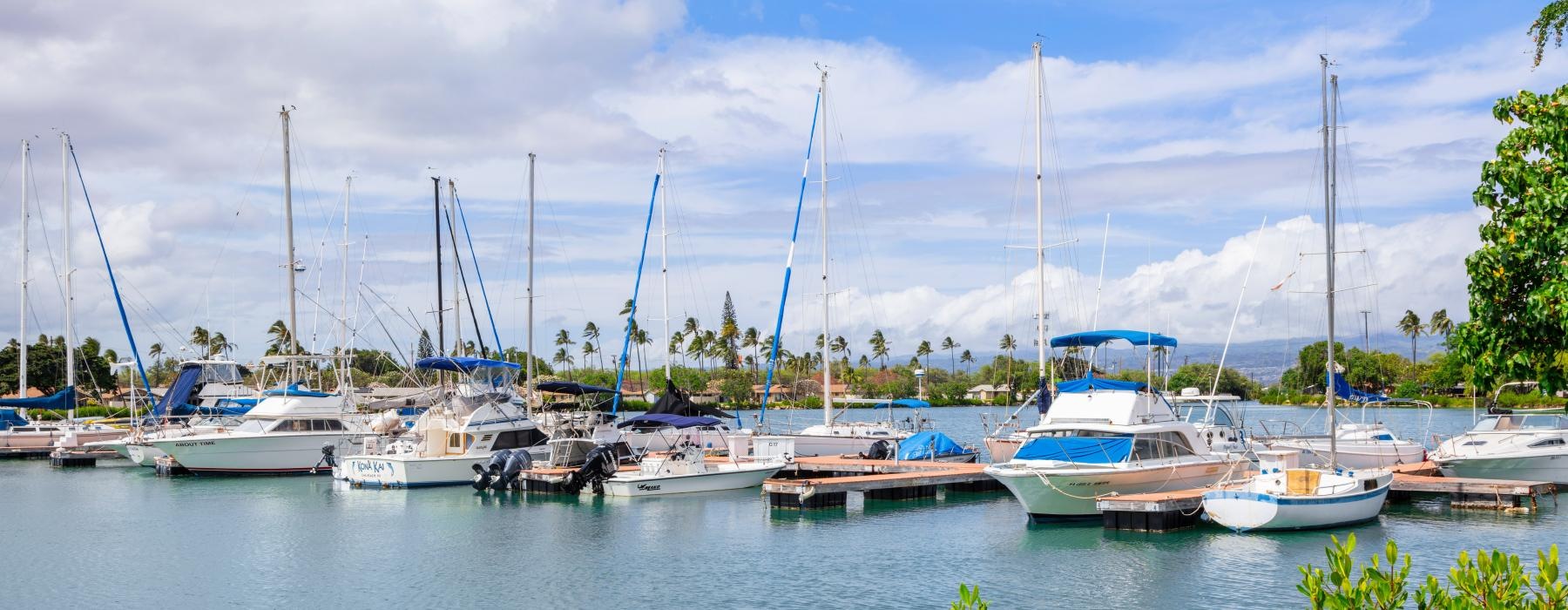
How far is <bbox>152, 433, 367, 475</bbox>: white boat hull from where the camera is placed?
4909 cm

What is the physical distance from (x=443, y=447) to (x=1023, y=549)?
79.2 ft

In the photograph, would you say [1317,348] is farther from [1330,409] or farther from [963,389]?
[1330,409]

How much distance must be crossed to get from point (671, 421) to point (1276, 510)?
19.6 meters

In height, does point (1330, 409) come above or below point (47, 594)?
above

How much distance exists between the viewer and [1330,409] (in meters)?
29.9

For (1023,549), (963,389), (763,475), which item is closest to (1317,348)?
(963,389)

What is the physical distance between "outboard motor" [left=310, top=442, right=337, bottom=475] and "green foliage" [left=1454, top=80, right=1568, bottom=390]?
149 ft

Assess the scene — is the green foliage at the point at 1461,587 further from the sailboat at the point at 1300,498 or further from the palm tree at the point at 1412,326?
the palm tree at the point at 1412,326

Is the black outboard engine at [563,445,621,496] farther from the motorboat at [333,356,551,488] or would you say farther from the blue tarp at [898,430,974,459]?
the blue tarp at [898,430,974,459]

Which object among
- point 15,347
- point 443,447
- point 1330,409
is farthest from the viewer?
point 15,347

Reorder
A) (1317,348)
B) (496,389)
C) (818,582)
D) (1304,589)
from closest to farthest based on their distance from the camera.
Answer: (1304,589) < (818,582) < (496,389) < (1317,348)

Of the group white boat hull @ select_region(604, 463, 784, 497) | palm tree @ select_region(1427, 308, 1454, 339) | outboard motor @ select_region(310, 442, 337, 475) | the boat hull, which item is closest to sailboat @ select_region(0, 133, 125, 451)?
outboard motor @ select_region(310, 442, 337, 475)

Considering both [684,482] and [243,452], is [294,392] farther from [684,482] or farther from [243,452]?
[684,482]

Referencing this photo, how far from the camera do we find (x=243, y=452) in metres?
49.2
